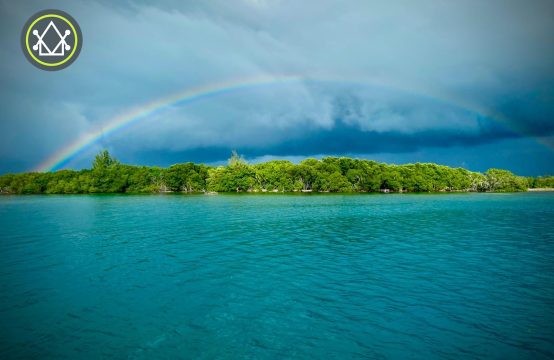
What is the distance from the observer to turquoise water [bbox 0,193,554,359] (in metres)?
11.0

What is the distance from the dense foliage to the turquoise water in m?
131

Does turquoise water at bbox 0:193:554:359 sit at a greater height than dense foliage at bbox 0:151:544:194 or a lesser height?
lesser

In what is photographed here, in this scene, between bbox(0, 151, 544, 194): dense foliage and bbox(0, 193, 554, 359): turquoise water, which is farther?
bbox(0, 151, 544, 194): dense foliage

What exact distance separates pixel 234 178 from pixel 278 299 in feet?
495

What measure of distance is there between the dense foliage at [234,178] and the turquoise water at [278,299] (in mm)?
131366

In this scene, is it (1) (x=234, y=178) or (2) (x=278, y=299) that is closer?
(2) (x=278, y=299)

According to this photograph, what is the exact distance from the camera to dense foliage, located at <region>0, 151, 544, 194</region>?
531 ft

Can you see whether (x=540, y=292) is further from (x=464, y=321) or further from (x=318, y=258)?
(x=318, y=258)

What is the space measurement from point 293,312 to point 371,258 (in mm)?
11175

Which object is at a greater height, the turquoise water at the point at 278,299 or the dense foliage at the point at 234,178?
the dense foliage at the point at 234,178

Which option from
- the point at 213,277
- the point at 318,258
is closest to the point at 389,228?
the point at 318,258

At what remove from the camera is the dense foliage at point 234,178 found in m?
162

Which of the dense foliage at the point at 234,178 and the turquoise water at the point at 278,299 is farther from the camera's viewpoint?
the dense foliage at the point at 234,178

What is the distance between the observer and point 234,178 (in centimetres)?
16488
